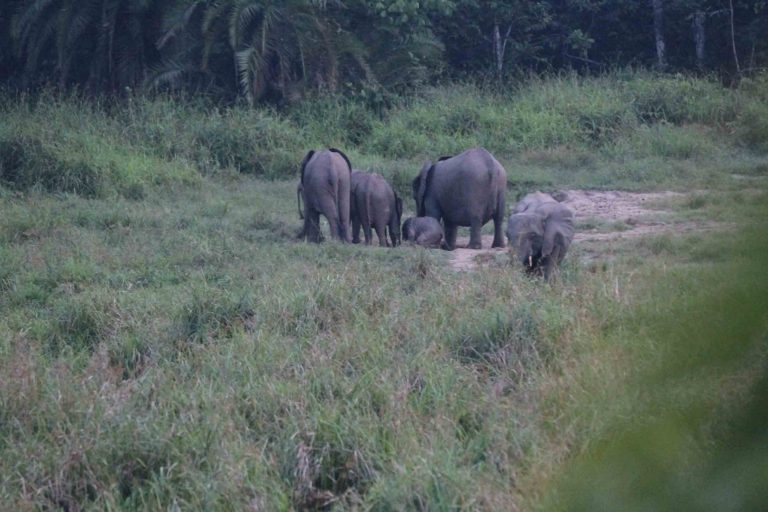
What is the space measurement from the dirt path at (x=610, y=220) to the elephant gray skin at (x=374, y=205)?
2.27 feet

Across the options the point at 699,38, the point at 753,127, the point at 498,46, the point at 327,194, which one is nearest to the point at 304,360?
the point at 327,194

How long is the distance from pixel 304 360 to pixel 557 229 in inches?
107

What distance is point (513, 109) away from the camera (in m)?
14.7

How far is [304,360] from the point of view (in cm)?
496

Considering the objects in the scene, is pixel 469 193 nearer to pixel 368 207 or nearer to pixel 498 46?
pixel 368 207

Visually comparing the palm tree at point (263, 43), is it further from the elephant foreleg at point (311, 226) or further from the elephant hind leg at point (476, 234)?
the elephant hind leg at point (476, 234)

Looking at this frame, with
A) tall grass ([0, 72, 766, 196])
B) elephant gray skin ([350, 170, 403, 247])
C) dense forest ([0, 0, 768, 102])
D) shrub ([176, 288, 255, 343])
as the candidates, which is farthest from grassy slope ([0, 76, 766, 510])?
dense forest ([0, 0, 768, 102])

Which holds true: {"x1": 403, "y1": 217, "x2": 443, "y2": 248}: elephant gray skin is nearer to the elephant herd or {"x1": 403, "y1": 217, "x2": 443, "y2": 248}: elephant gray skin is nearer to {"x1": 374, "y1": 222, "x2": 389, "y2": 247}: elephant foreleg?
the elephant herd

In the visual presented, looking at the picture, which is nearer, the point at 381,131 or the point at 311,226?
the point at 311,226

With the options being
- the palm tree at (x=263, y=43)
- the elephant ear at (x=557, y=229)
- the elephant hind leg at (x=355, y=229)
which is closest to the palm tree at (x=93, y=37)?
the palm tree at (x=263, y=43)

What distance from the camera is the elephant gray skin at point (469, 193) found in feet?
30.8

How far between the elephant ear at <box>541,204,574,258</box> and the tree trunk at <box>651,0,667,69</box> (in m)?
10.1

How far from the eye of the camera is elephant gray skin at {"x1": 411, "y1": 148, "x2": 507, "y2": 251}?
9.39 m

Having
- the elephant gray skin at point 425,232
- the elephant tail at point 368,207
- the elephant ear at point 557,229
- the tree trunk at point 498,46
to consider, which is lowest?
the elephant gray skin at point 425,232
